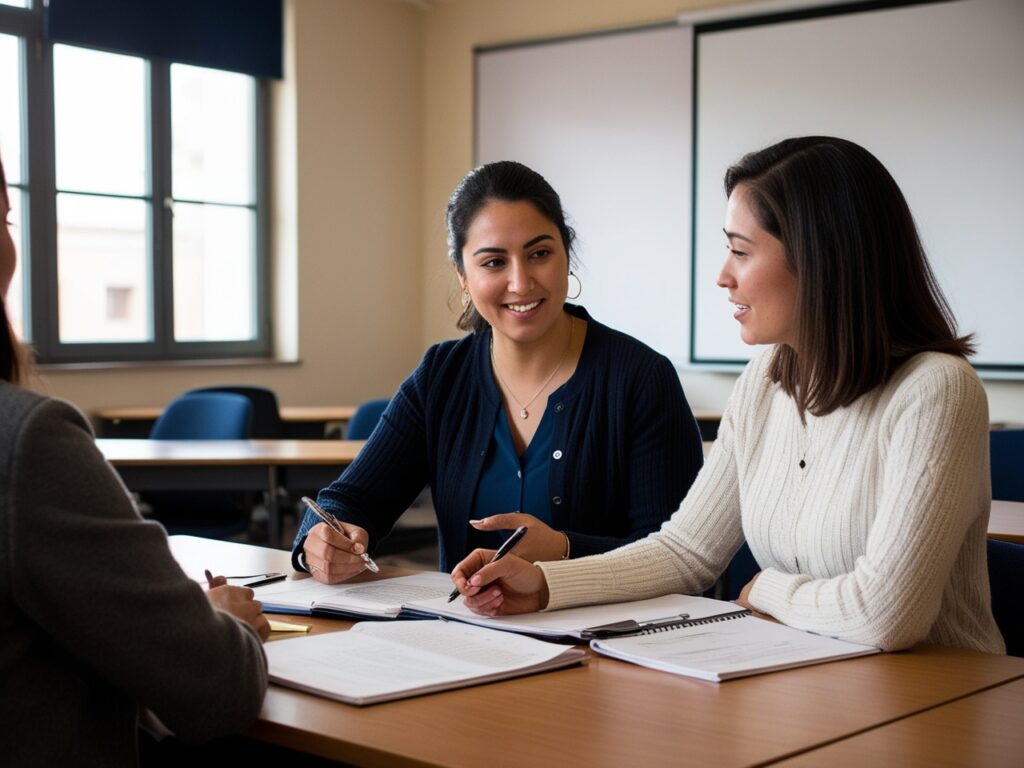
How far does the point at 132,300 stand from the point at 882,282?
5216mm

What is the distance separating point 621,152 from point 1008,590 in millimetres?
5354

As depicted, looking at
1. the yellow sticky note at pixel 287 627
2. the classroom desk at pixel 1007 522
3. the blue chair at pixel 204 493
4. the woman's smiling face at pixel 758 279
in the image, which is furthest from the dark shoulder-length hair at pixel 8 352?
the blue chair at pixel 204 493

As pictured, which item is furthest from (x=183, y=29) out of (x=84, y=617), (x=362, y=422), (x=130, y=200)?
(x=84, y=617)

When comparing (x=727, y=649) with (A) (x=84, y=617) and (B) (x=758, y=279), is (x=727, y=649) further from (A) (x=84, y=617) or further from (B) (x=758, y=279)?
(A) (x=84, y=617)

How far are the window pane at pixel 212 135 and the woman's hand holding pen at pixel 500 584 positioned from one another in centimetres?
520

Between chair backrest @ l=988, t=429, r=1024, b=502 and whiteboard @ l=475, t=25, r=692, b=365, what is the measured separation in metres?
3.44

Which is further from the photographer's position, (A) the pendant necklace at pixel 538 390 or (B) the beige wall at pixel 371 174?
(B) the beige wall at pixel 371 174

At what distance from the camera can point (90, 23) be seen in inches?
228

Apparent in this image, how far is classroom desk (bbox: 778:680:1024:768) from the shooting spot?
110 centimetres

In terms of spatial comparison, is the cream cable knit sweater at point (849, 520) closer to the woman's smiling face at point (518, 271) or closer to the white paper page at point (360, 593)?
the white paper page at point (360, 593)

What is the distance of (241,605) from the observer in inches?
57.6

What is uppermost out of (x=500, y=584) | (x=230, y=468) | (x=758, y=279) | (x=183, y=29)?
(x=183, y=29)

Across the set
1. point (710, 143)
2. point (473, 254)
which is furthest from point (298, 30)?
point (473, 254)

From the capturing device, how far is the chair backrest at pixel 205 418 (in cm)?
467
